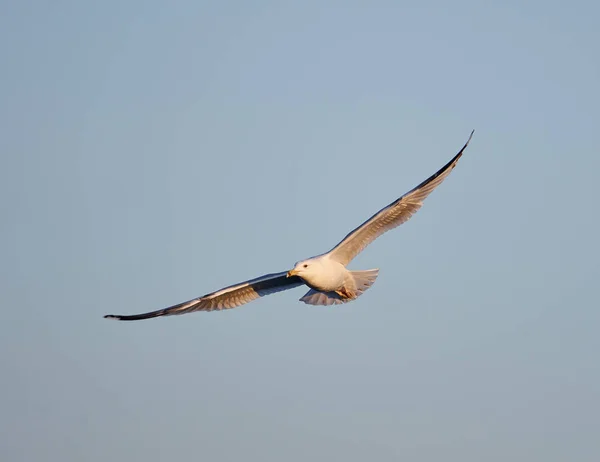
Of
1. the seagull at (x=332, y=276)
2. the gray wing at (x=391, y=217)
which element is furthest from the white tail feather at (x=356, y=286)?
the gray wing at (x=391, y=217)

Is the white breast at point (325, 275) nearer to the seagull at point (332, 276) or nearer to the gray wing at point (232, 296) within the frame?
the seagull at point (332, 276)

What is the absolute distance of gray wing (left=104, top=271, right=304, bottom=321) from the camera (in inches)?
758

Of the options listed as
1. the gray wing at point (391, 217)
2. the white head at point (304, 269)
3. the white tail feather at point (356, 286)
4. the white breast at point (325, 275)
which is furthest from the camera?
the white tail feather at point (356, 286)

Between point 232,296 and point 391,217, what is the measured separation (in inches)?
113

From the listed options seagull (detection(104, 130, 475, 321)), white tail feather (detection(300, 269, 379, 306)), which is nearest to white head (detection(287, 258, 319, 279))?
seagull (detection(104, 130, 475, 321))

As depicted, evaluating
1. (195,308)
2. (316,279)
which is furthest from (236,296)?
(316,279)

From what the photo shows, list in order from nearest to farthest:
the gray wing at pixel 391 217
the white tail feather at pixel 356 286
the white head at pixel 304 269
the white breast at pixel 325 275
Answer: the white head at pixel 304 269, the white breast at pixel 325 275, the gray wing at pixel 391 217, the white tail feather at pixel 356 286

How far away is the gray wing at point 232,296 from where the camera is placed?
758 inches

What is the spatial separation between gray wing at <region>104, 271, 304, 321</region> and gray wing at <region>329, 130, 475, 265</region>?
3.09 feet

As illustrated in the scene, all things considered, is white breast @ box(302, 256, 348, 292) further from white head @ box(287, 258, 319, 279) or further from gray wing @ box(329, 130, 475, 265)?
gray wing @ box(329, 130, 475, 265)

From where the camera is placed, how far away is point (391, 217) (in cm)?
1903

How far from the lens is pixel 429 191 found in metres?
19.0

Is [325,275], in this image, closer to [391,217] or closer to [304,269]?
[304,269]

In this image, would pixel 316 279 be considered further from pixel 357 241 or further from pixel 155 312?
pixel 155 312
